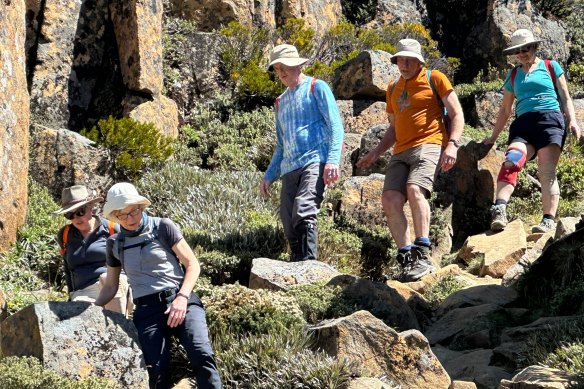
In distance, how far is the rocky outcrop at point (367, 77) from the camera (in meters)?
14.5

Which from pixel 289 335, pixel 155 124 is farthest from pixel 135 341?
pixel 155 124

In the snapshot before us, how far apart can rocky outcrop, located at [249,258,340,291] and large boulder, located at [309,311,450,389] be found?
1442mm

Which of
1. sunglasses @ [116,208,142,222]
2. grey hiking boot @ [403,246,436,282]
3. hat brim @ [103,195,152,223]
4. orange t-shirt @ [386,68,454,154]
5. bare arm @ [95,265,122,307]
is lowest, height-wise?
grey hiking boot @ [403,246,436,282]

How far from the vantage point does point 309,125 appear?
9117 mm

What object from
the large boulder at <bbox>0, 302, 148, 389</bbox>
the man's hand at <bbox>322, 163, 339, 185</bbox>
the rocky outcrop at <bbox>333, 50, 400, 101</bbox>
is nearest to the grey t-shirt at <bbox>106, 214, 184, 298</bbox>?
the large boulder at <bbox>0, 302, 148, 389</bbox>

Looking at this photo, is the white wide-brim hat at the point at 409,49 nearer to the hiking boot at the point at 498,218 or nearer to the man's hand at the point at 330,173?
the man's hand at the point at 330,173

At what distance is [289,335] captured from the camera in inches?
254

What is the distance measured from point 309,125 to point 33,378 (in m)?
4.29

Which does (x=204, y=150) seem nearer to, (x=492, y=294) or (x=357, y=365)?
(x=492, y=294)

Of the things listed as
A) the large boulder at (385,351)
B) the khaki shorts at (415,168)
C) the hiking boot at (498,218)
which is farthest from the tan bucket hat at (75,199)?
the hiking boot at (498,218)

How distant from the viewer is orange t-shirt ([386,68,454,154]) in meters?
9.68

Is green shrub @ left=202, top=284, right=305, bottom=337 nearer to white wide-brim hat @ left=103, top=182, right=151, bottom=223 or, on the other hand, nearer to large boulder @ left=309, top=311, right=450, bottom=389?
large boulder @ left=309, top=311, right=450, bottom=389

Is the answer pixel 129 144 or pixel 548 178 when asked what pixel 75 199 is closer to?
pixel 129 144

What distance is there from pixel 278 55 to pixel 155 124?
4.52m
